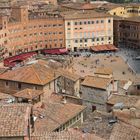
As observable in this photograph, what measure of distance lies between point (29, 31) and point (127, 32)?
24220 mm

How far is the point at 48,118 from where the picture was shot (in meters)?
30.4

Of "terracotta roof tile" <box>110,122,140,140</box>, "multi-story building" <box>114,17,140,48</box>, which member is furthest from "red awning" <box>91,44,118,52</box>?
"terracotta roof tile" <box>110,122,140,140</box>

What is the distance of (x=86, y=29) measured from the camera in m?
99.6

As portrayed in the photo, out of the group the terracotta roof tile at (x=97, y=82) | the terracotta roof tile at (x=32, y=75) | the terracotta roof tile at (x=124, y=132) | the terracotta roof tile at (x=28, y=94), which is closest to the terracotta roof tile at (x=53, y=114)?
the terracotta roof tile at (x=124, y=132)

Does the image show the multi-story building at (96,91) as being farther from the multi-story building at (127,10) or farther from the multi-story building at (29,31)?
the multi-story building at (127,10)

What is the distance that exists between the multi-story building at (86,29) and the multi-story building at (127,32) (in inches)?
207

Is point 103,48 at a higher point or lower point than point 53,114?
lower

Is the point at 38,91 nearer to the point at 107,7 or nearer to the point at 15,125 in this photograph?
the point at 15,125

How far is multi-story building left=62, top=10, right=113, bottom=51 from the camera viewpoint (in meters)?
98.6

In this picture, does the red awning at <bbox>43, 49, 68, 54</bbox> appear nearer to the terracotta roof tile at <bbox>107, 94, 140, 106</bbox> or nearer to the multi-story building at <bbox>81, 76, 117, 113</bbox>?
the multi-story building at <bbox>81, 76, 117, 113</bbox>

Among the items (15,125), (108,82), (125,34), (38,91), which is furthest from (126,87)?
(125,34)

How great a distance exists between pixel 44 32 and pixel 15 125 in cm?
8576

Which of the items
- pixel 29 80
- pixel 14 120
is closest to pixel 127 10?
pixel 29 80

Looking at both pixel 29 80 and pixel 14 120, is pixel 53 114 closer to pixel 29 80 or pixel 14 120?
pixel 29 80
